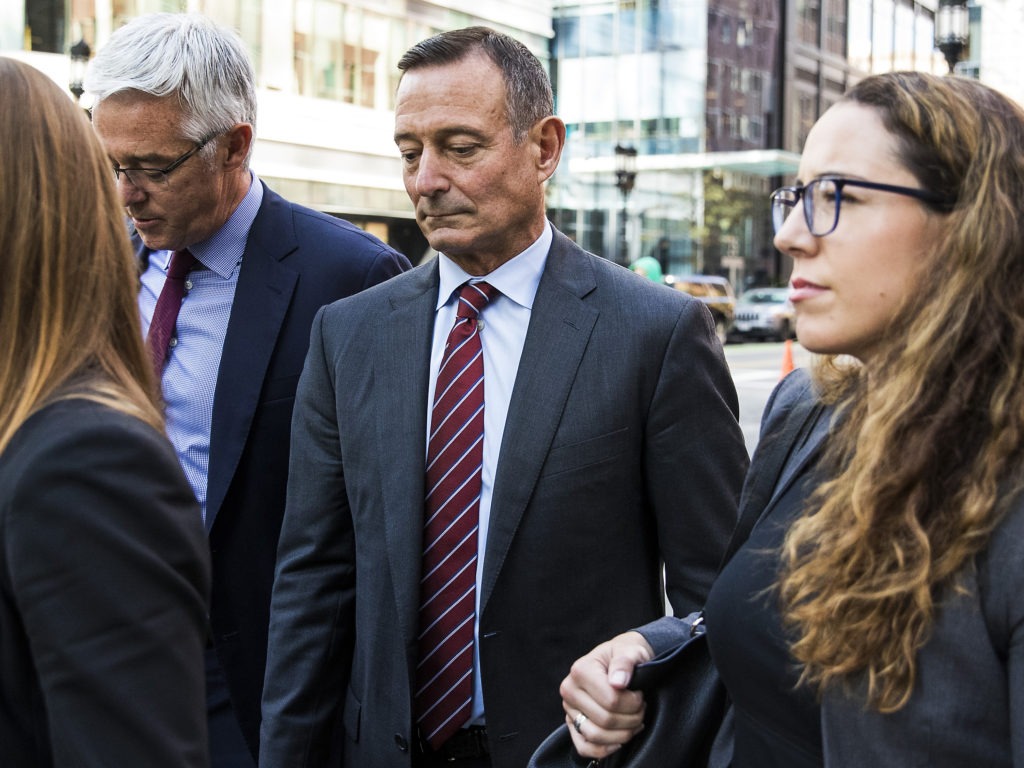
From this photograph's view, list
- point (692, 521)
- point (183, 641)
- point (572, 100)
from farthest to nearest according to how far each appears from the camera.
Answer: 1. point (572, 100)
2. point (692, 521)
3. point (183, 641)

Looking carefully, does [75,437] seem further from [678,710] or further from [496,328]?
[496,328]

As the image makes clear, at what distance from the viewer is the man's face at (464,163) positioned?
8.95ft

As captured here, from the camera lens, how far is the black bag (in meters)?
1.97

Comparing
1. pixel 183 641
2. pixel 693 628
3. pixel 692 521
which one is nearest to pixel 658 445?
pixel 692 521

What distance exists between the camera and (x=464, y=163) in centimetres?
275

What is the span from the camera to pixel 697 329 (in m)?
2.66

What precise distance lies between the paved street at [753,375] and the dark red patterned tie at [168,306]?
8.40 meters

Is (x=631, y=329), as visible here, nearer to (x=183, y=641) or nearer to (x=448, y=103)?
(x=448, y=103)

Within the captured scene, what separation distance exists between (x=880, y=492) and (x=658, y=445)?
3.33 ft

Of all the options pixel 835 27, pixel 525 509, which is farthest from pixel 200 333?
pixel 835 27

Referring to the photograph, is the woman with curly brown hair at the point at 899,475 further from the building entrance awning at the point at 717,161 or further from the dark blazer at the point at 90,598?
the building entrance awning at the point at 717,161

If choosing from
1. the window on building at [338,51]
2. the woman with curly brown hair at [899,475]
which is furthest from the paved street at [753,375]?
the window on building at [338,51]

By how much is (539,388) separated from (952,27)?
11.0m

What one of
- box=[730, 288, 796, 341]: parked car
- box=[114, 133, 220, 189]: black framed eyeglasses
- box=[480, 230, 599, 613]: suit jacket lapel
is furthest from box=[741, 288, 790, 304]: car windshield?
box=[480, 230, 599, 613]: suit jacket lapel
